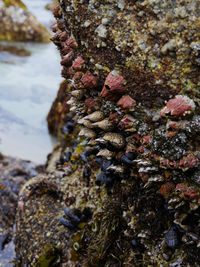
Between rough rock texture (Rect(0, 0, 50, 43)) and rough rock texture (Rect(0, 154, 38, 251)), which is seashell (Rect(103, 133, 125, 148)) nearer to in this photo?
rough rock texture (Rect(0, 154, 38, 251))

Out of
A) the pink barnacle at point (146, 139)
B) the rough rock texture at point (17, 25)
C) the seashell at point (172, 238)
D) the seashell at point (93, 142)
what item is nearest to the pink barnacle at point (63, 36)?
the seashell at point (93, 142)

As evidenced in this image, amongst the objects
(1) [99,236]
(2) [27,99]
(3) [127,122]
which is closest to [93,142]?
(3) [127,122]

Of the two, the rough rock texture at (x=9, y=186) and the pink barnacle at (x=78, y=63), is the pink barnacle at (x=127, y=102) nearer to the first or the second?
the pink barnacle at (x=78, y=63)

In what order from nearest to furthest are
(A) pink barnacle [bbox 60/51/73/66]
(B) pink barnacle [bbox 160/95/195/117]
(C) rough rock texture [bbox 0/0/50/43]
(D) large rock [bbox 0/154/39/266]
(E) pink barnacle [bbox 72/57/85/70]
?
1. (B) pink barnacle [bbox 160/95/195/117]
2. (E) pink barnacle [bbox 72/57/85/70]
3. (A) pink barnacle [bbox 60/51/73/66]
4. (D) large rock [bbox 0/154/39/266]
5. (C) rough rock texture [bbox 0/0/50/43]

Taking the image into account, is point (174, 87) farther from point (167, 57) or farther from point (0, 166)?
A: point (0, 166)

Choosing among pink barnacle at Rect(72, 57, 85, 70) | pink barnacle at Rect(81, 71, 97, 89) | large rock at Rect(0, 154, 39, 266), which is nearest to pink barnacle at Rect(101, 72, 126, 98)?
pink barnacle at Rect(81, 71, 97, 89)

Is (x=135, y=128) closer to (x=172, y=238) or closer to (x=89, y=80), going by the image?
(x=89, y=80)
